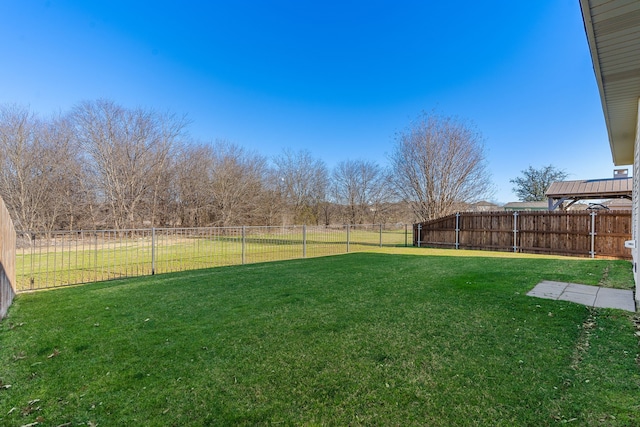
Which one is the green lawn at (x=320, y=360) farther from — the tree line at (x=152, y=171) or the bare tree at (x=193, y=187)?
the bare tree at (x=193, y=187)

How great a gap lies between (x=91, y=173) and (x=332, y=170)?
1881 cm

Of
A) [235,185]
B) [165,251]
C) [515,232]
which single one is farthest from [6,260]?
[235,185]

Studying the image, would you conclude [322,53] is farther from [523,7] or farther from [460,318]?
[460,318]

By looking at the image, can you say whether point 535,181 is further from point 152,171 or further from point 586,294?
point 152,171

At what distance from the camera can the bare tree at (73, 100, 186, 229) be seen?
15930 mm

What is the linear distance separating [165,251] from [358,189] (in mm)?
20452

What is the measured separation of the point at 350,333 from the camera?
2.79 metres

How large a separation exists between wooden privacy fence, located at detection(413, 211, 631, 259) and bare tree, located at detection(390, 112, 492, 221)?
324 cm

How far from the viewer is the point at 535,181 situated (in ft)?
96.5

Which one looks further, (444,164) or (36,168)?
(444,164)

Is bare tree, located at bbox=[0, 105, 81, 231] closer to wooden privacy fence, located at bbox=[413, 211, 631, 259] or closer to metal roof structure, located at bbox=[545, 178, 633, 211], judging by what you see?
wooden privacy fence, located at bbox=[413, 211, 631, 259]

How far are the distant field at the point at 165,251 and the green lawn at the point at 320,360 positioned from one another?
341 cm

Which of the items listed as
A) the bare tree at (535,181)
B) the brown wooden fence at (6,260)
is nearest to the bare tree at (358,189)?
the bare tree at (535,181)

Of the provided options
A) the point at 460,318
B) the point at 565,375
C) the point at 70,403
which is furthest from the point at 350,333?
the point at 70,403
